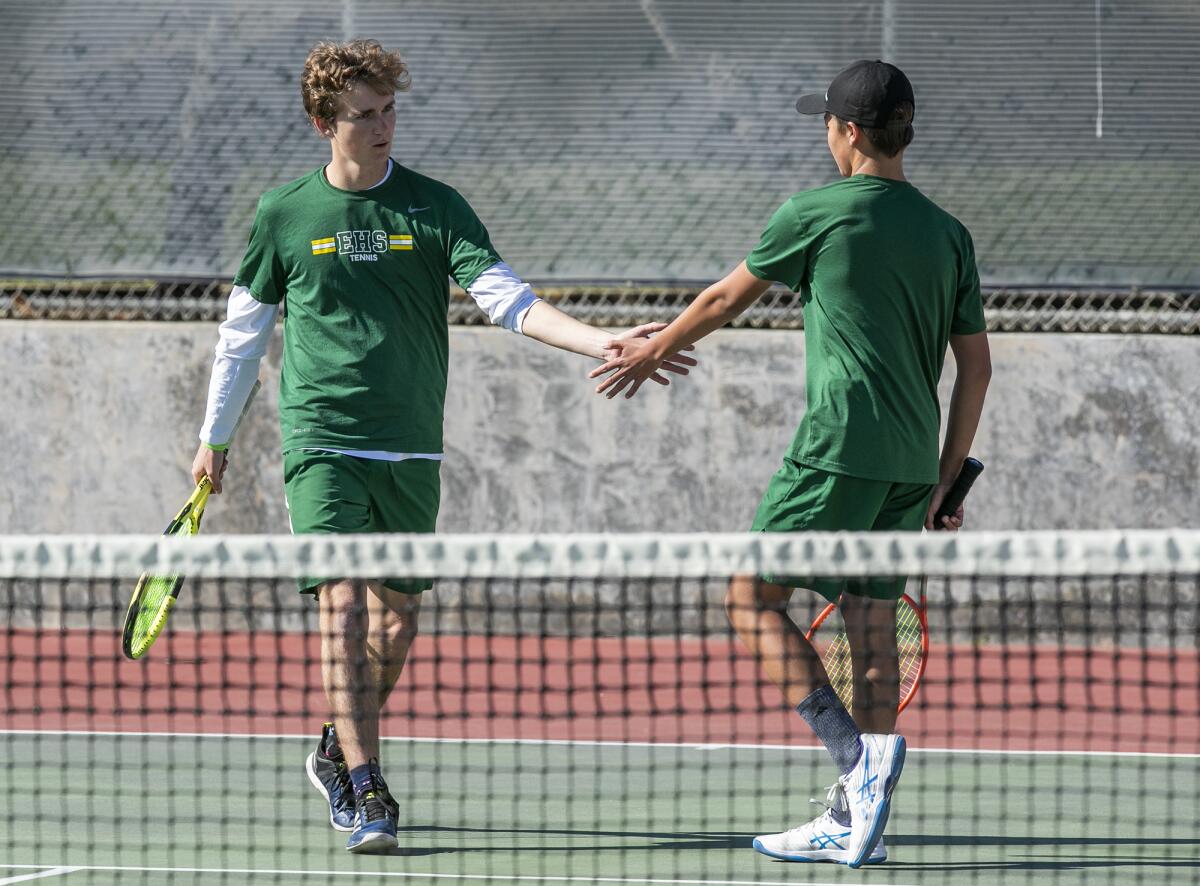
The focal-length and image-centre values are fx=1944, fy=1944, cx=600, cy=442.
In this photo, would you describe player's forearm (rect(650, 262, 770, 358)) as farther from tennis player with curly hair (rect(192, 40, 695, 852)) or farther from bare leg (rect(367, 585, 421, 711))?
bare leg (rect(367, 585, 421, 711))

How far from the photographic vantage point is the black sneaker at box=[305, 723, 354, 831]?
461cm

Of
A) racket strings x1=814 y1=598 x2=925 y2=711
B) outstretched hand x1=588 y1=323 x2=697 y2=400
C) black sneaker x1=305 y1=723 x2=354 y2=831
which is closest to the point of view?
outstretched hand x1=588 y1=323 x2=697 y2=400

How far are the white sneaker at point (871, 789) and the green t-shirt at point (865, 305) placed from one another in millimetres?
572

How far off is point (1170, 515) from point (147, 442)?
15.4 ft

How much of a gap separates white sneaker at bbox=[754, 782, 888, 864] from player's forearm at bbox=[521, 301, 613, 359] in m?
1.11

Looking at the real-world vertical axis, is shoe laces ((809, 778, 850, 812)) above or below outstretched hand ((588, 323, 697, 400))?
below

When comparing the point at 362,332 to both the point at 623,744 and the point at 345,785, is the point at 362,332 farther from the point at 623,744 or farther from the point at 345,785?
the point at 623,744

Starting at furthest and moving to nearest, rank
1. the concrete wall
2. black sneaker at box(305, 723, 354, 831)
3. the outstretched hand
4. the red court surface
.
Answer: the concrete wall < the red court surface < black sneaker at box(305, 723, 354, 831) < the outstretched hand

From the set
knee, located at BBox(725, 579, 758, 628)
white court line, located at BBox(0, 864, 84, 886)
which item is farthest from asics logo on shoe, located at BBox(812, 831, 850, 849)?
white court line, located at BBox(0, 864, 84, 886)

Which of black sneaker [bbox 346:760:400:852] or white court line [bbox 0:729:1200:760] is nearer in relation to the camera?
black sneaker [bbox 346:760:400:852]

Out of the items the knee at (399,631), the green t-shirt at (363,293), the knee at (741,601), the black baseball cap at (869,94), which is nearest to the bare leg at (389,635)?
the knee at (399,631)

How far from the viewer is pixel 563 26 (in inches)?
357

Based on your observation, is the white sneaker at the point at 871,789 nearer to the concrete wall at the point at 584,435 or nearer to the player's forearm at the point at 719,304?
the player's forearm at the point at 719,304

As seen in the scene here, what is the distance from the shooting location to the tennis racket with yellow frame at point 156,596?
4832mm
